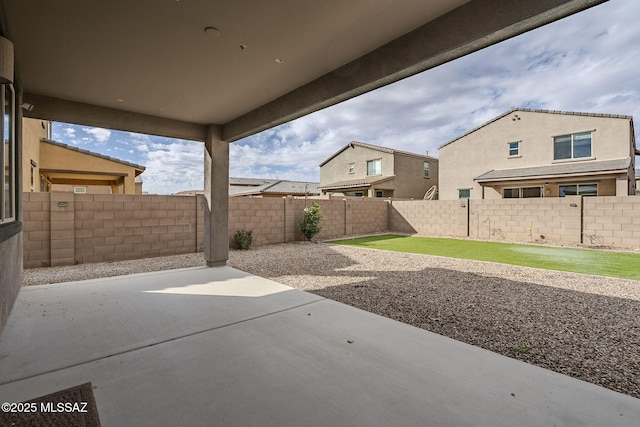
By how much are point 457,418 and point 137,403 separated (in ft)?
6.86

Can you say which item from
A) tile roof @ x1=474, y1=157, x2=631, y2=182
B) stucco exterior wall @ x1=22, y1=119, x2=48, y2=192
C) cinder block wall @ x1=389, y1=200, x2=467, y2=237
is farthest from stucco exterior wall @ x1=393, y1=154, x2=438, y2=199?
stucco exterior wall @ x1=22, y1=119, x2=48, y2=192

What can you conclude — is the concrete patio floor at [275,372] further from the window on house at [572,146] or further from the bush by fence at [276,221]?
the window on house at [572,146]

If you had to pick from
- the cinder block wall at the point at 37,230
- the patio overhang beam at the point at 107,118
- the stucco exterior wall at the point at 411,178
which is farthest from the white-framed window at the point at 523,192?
the cinder block wall at the point at 37,230

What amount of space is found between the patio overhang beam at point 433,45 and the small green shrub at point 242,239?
19.0ft

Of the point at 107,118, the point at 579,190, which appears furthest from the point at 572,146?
the point at 107,118

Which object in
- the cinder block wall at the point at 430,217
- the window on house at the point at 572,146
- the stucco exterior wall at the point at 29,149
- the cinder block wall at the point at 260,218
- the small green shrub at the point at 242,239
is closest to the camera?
the stucco exterior wall at the point at 29,149

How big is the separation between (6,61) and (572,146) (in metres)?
19.6

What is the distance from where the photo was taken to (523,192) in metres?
15.7

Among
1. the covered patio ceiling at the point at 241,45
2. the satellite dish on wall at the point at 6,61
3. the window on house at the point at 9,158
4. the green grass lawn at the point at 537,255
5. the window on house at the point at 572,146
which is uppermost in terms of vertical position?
the window on house at the point at 572,146

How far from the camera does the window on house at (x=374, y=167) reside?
22562mm

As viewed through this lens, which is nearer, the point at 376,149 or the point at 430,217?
the point at 430,217

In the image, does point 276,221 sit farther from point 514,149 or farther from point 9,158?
point 514,149

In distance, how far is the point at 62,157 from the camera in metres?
10.4

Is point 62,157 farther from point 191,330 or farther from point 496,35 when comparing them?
point 496,35
